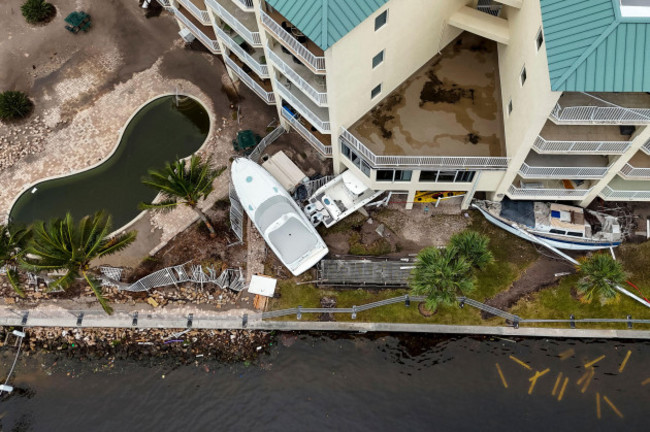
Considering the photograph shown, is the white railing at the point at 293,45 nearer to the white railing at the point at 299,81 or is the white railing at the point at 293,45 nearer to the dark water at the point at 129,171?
the white railing at the point at 299,81

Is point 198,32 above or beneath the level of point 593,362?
above

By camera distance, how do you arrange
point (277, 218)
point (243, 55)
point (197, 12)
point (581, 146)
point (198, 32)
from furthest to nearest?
point (198, 32) → point (197, 12) → point (243, 55) → point (277, 218) → point (581, 146)

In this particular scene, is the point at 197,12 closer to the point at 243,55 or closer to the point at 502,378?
the point at 243,55

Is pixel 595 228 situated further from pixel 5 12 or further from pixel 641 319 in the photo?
pixel 5 12

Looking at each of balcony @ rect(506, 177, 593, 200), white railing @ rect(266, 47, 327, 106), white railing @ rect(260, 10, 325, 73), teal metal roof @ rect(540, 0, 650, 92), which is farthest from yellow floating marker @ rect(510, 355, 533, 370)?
white railing @ rect(260, 10, 325, 73)

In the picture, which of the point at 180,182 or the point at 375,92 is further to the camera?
the point at 375,92

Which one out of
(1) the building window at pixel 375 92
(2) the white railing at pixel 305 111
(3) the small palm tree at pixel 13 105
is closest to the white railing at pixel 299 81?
Result: (2) the white railing at pixel 305 111

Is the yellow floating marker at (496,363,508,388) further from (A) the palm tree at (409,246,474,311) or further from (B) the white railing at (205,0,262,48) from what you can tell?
(B) the white railing at (205,0,262,48)

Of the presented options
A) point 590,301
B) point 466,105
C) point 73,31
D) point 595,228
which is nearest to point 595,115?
point 466,105

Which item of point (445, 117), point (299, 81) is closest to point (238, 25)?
point (299, 81)
